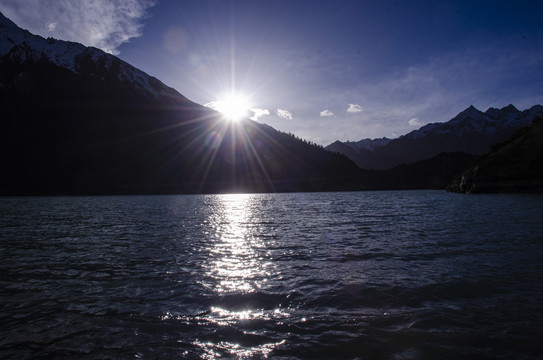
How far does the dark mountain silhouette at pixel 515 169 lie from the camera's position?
87250 millimetres

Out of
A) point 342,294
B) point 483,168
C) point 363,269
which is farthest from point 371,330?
point 483,168

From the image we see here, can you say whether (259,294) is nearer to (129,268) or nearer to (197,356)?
(197,356)

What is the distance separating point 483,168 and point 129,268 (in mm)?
115118

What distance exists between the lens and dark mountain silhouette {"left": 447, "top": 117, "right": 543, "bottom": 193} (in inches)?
3435

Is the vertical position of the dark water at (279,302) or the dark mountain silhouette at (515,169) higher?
the dark mountain silhouette at (515,169)

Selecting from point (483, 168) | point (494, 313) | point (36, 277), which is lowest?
point (36, 277)

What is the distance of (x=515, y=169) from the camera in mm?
91750

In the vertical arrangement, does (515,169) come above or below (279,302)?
above

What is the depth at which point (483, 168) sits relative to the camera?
98.7 meters

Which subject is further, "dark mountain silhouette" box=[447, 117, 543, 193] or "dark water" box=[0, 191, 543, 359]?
"dark mountain silhouette" box=[447, 117, 543, 193]

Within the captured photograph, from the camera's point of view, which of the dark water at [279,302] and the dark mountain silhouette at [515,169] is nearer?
the dark water at [279,302]

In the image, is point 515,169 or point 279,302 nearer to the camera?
point 279,302

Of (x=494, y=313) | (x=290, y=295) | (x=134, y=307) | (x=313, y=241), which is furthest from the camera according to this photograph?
(x=313, y=241)

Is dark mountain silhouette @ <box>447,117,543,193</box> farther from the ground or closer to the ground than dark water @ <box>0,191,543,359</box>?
farther from the ground
